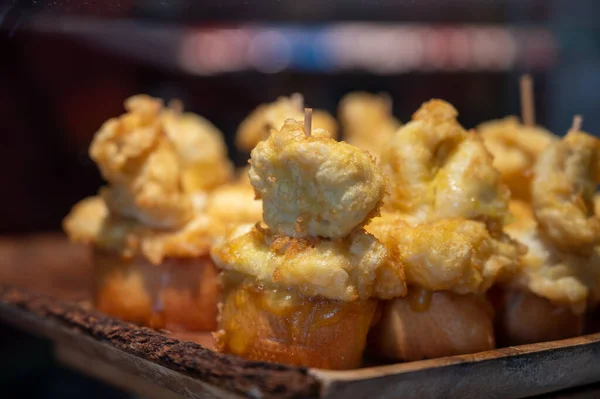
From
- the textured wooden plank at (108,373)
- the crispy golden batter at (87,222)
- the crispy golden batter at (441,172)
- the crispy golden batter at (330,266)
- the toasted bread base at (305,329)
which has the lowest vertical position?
the textured wooden plank at (108,373)

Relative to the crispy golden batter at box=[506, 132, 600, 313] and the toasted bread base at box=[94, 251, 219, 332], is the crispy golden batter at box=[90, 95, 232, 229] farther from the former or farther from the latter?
the crispy golden batter at box=[506, 132, 600, 313]

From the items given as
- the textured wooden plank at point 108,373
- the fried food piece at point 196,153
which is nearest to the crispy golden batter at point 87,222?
the fried food piece at point 196,153

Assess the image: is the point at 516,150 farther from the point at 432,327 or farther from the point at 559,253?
the point at 432,327

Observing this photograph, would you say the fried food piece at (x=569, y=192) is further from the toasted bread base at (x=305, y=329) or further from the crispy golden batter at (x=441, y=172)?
the toasted bread base at (x=305, y=329)

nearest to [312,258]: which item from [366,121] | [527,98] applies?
[527,98]

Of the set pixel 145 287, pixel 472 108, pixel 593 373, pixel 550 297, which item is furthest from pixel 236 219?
pixel 472 108

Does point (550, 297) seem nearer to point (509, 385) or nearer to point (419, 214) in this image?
point (509, 385)
